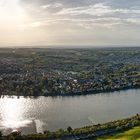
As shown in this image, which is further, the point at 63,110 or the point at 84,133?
the point at 63,110

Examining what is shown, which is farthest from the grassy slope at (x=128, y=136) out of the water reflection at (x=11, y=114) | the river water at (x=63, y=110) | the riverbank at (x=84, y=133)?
the water reflection at (x=11, y=114)

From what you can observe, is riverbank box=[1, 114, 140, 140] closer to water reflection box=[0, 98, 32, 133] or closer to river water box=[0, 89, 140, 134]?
river water box=[0, 89, 140, 134]

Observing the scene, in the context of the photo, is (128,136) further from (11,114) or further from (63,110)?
(11,114)

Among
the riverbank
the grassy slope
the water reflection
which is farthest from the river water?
the grassy slope

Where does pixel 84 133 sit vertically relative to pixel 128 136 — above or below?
above

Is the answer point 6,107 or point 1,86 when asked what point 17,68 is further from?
point 6,107

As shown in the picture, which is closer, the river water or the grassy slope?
the grassy slope

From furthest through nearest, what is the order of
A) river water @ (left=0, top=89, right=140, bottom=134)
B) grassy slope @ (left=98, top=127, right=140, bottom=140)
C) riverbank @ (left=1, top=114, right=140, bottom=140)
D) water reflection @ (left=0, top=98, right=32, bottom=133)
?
river water @ (left=0, top=89, right=140, bottom=134) → water reflection @ (left=0, top=98, right=32, bottom=133) → grassy slope @ (left=98, top=127, right=140, bottom=140) → riverbank @ (left=1, top=114, right=140, bottom=140)

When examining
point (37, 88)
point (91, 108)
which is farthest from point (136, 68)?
point (91, 108)

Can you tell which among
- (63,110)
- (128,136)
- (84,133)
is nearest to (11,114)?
(63,110)
